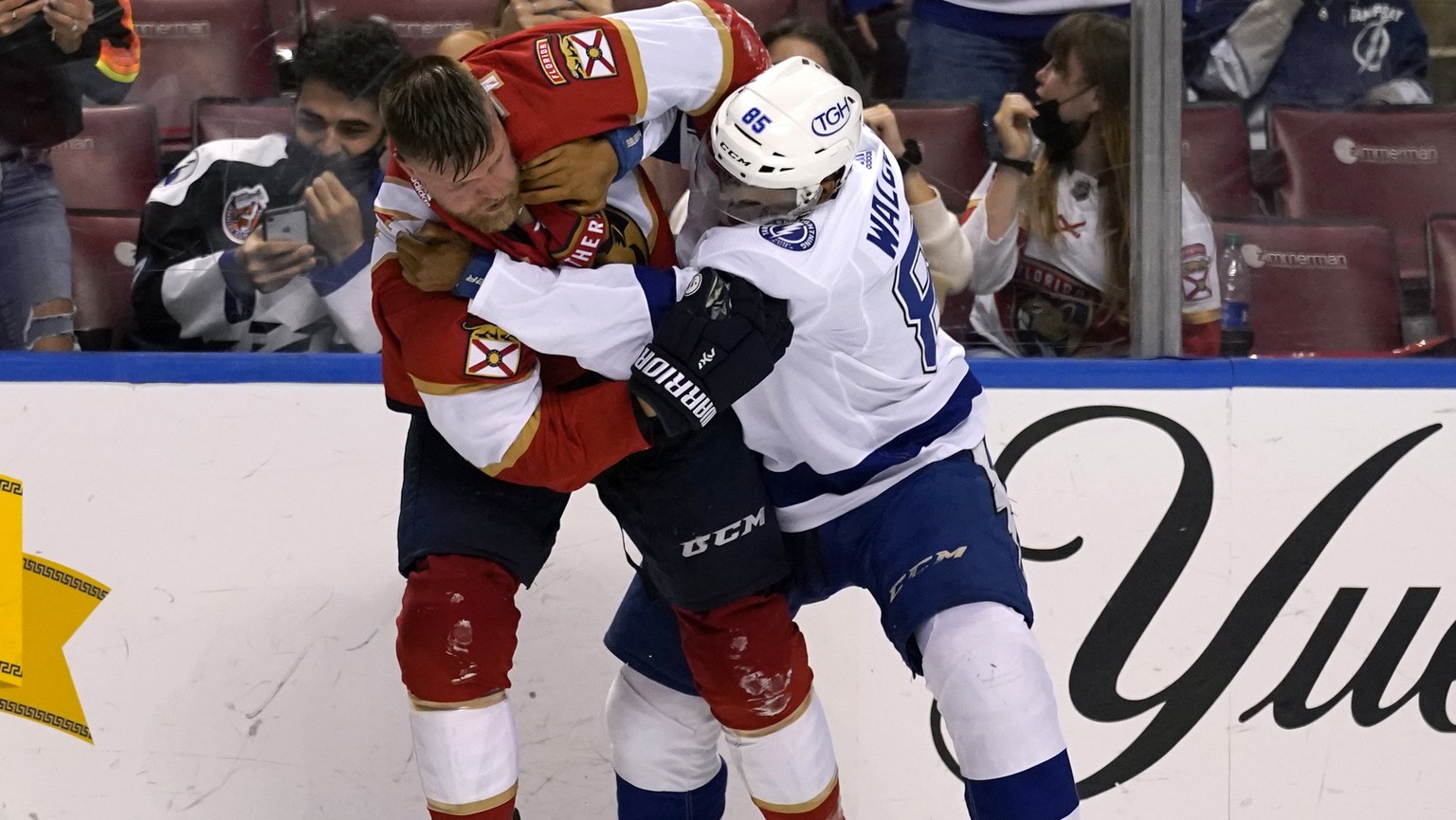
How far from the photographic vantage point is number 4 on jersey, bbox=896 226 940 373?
196 cm

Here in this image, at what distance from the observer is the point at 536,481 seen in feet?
6.09

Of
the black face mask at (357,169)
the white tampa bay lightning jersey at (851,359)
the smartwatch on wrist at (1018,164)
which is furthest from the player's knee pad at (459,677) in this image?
the smartwatch on wrist at (1018,164)

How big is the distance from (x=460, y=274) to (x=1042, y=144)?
3.95ft

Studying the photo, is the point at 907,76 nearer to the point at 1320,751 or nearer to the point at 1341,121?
the point at 1341,121

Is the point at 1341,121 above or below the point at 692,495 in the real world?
above

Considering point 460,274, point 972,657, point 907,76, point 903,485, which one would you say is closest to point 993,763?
point 972,657

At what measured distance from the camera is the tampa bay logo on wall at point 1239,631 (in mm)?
2576

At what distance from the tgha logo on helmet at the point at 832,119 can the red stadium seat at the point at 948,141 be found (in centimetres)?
74

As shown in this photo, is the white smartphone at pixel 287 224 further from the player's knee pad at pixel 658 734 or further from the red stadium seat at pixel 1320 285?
the red stadium seat at pixel 1320 285

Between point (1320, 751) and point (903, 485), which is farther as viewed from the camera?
point (1320, 751)

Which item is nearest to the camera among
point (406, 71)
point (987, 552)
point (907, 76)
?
point (406, 71)

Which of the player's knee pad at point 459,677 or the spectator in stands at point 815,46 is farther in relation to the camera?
the spectator in stands at point 815,46

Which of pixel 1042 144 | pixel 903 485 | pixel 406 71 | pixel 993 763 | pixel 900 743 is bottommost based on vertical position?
pixel 900 743

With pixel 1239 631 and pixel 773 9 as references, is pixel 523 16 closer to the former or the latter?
pixel 773 9
